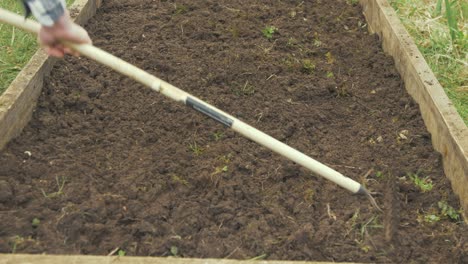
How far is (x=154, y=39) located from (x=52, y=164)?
160cm

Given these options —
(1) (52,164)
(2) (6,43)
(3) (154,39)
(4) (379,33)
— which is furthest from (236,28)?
(1) (52,164)

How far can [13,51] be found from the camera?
3.96 metres

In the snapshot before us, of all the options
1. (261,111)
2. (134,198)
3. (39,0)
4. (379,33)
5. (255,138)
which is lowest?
(379,33)

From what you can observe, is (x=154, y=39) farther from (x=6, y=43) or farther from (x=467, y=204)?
(x=467, y=204)

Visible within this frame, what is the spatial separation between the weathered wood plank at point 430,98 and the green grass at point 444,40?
16.1 inches

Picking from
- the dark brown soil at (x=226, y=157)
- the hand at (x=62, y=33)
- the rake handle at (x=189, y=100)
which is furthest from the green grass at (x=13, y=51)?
the rake handle at (x=189, y=100)

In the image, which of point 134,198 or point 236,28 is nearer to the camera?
point 134,198

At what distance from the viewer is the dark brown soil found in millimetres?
2361

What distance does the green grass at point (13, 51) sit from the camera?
3.73m

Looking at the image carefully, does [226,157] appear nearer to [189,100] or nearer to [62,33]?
[189,100]

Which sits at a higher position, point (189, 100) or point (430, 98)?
point (189, 100)

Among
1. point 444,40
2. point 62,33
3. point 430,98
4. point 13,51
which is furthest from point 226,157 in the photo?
point 444,40

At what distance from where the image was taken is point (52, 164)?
2.75 metres

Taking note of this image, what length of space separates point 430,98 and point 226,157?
1.18 meters
